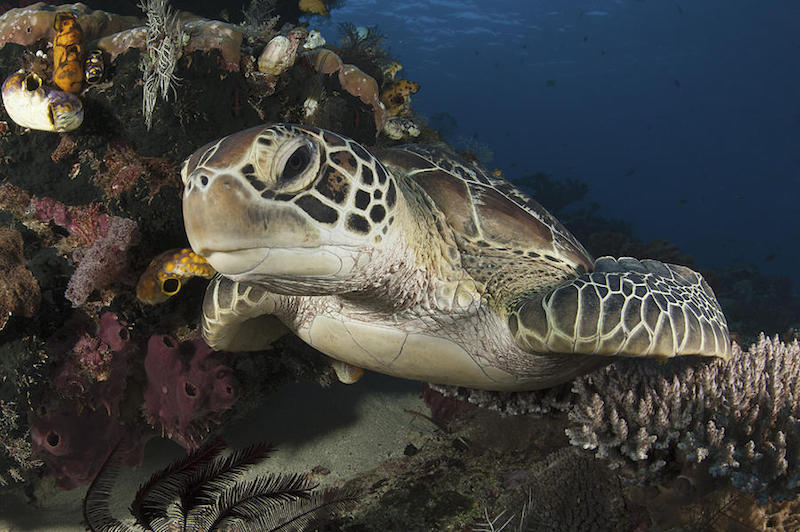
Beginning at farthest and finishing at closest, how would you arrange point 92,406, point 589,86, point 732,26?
point 589,86 < point 732,26 < point 92,406

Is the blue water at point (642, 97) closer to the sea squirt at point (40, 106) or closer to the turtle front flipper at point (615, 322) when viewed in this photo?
the sea squirt at point (40, 106)

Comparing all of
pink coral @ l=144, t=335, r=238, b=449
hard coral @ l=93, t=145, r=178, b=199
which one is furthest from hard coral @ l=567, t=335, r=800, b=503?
hard coral @ l=93, t=145, r=178, b=199

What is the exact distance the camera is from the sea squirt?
8.79 ft

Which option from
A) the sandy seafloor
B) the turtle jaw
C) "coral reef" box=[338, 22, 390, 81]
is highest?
the turtle jaw

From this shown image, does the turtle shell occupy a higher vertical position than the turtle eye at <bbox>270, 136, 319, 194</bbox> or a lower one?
lower

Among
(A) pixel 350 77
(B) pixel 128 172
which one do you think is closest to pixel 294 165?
(B) pixel 128 172

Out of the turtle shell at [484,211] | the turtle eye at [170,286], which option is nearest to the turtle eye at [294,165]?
the turtle shell at [484,211]

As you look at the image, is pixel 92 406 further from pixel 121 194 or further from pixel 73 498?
pixel 121 194

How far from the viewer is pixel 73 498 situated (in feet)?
9.86

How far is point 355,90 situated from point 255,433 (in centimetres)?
321

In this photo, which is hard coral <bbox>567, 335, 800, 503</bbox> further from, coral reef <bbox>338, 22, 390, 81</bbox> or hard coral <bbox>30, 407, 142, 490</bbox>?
coral reef <bbox>338, 22, 390, 81</bbox>

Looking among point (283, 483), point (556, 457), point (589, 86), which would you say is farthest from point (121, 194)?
point (589, 86)

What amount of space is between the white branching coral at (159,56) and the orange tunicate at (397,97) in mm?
2258

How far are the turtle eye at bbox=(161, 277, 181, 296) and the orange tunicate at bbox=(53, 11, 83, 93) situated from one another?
150cm
